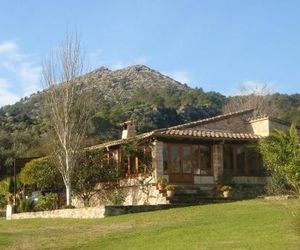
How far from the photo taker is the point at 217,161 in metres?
27.5

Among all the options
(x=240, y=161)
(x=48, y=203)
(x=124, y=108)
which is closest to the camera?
(x=48, y=203)

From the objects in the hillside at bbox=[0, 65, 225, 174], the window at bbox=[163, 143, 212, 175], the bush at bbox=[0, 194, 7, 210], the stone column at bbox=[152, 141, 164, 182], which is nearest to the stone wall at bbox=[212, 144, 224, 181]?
the window at bbox=[163, 143, 212, 175]

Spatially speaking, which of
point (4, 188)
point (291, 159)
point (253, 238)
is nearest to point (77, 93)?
point (4, 188)

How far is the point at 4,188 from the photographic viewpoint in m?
31.9

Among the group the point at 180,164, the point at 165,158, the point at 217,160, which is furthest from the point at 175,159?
the point at 217,160

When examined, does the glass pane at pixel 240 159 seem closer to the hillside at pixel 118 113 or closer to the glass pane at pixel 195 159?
the glass pane at pixel 195 159

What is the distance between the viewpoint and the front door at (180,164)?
2628 cm

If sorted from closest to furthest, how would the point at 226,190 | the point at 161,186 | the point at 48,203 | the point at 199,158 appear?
the point at 161,186 → the point at 226,190 → the point at 48,203 → the point at 199,158

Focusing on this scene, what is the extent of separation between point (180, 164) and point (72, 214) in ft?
21.9

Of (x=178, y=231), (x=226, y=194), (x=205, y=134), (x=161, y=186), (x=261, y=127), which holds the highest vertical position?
(x=261, y=127)

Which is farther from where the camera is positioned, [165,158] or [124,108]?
[124,108]

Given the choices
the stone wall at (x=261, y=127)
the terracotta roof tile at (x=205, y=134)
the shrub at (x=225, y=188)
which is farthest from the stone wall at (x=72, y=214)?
the stone wall at (x=261, y=127)

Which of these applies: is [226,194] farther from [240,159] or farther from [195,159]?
[240,159]

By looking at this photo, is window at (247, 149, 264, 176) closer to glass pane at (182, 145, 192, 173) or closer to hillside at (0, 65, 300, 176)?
glass pane at (182, 145, 192, 173)
